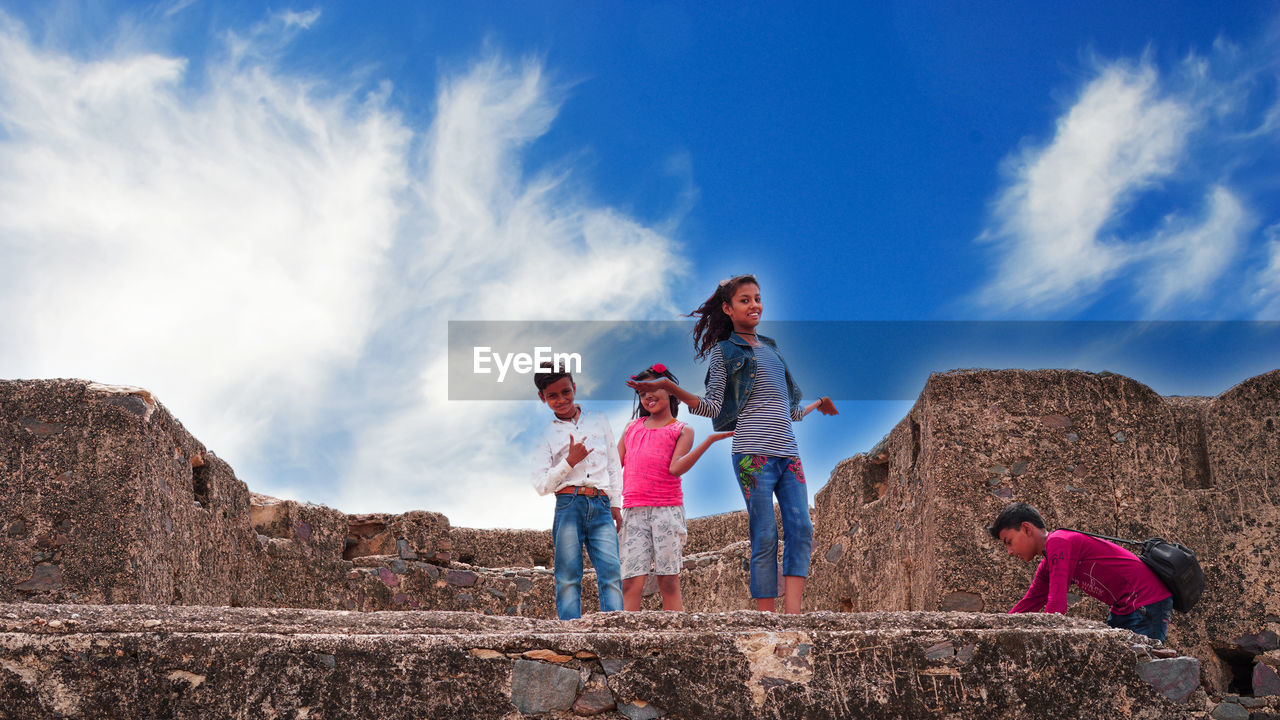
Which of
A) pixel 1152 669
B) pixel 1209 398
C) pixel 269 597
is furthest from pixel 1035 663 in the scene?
pixel 269 597

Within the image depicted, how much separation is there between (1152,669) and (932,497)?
2353 millimetres

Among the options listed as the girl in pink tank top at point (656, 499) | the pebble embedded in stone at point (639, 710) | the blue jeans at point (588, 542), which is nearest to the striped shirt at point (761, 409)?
the girl in pink tank top at point (656, 499)

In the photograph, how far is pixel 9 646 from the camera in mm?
3205

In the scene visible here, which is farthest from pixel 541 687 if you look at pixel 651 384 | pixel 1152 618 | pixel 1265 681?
pixel 1265 681

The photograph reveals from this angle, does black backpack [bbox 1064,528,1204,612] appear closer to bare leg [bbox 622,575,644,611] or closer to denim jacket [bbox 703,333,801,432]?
denim jacket [bbox 703,333,801,432]

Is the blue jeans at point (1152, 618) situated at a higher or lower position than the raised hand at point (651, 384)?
lower

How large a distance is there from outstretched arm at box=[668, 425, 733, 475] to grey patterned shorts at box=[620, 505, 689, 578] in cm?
20

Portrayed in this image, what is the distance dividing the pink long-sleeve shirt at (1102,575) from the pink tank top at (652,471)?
1710 mm

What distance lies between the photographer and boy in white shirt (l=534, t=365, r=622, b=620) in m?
5.43

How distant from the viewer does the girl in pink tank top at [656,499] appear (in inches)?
213

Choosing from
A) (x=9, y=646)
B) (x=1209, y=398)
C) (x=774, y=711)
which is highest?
(x=1209, y=398)

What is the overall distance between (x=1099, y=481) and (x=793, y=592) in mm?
1976

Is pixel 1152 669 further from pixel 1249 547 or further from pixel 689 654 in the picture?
pixel 1249 547

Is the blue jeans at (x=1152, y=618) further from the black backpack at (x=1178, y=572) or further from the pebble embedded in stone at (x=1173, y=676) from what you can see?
the pebble embedded in stone at (x=1173, y=676)
